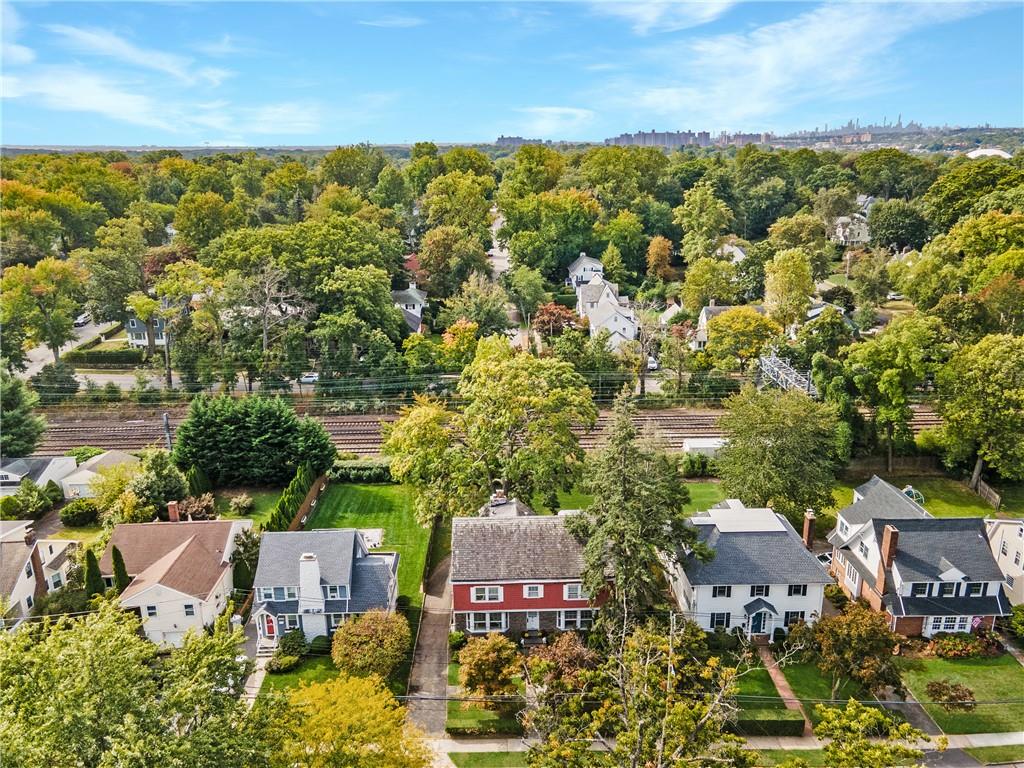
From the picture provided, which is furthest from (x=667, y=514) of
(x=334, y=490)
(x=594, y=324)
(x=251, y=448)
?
(x=594, y=324)

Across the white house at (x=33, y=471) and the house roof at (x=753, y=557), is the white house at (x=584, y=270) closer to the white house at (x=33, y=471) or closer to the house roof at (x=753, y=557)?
the house roof at (x=753, y=557)

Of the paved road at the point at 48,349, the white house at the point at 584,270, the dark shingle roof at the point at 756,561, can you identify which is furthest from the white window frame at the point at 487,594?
the white house at the point at 584,270

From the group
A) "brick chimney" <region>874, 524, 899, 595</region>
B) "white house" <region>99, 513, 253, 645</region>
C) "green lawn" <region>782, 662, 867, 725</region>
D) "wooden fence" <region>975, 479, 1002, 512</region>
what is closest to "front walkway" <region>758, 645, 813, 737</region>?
"green lawn" <region>782, 662, 867, 725</region>

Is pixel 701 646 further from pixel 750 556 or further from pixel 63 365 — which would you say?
pixel 63 365

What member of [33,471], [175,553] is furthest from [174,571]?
[33,471]

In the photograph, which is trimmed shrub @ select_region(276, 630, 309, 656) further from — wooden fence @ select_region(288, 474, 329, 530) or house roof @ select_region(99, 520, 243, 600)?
wooden fence @ select_region(288, 474, 329, 530)

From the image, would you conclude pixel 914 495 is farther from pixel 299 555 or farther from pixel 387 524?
pixel 299 555
